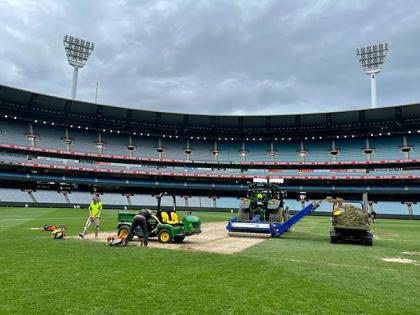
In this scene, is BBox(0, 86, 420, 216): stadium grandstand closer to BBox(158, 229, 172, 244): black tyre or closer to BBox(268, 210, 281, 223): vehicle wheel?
BBox(268, 210, 281, 223): vehicle wheel

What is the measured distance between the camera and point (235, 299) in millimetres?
6281

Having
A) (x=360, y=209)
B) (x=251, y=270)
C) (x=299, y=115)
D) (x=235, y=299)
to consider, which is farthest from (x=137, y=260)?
(x=299, y=115)

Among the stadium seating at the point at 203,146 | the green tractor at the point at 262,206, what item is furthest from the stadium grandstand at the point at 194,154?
the green tractor at the point at 262,206

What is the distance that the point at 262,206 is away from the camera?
63.8ft

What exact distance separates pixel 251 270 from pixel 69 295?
460cm

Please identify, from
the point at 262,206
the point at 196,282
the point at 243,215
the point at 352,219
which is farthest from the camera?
the point at 243,215

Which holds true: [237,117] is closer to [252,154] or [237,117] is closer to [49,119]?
[252,154]

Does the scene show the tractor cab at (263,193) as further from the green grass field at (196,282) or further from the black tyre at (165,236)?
the green grass field at (196,282)

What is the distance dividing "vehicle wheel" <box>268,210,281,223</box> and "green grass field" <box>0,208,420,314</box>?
6.96m

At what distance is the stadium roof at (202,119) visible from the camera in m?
51.7

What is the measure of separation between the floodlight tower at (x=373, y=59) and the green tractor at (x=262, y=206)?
154 ft

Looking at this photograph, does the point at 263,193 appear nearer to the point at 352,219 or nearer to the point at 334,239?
the point at 334,239

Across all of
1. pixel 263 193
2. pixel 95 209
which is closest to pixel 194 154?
pixel 263 193

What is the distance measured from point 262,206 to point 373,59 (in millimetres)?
52092
